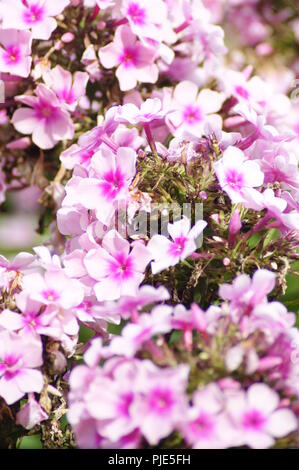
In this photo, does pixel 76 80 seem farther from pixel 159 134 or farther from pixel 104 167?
pixel 104 167

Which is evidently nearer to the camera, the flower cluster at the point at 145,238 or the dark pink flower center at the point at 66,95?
the flower cluster at the point at 145,238

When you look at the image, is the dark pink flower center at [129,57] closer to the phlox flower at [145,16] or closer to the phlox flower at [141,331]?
the phlox flower at [145,16]

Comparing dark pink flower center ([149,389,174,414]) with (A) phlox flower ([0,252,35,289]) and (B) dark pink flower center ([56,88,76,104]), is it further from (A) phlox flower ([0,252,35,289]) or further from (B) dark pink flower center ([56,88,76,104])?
(B) dark pink flower center ([56,88,76,104])

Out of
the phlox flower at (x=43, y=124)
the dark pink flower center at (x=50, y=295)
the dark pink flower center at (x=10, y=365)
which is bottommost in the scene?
the dark pink flower center at (x=10, y=365)

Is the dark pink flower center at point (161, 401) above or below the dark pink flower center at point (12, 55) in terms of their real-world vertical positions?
below

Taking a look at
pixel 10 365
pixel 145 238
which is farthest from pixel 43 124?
pixel 10 365

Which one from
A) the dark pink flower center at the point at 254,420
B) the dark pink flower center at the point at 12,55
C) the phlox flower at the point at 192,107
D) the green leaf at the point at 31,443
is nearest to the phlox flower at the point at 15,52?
the dark pink flower center at the point at 12,55

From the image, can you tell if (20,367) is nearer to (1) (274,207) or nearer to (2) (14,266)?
(2) (14,266)
